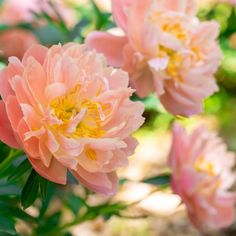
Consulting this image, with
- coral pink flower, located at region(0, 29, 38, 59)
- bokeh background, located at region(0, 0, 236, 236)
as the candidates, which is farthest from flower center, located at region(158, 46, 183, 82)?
coral pink flower, located at region(0, 29, 38, 59)

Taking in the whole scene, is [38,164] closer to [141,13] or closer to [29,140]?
[29,140]

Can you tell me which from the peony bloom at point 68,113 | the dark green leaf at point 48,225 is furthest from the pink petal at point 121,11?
the dark green leaf at point 48,225

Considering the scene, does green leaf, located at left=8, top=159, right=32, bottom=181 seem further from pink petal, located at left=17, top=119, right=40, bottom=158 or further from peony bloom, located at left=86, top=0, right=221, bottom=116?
peony bloom, located at left=86, top=0, right=221, bottom=116

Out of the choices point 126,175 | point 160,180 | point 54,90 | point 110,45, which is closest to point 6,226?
point 54,90

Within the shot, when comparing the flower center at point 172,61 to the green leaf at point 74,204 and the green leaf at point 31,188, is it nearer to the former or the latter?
the green leaf at point 31,188

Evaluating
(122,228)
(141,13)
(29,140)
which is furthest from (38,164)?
(122,228)

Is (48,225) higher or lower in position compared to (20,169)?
lower

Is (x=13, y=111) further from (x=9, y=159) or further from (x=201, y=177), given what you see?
(x=201, y=177)
